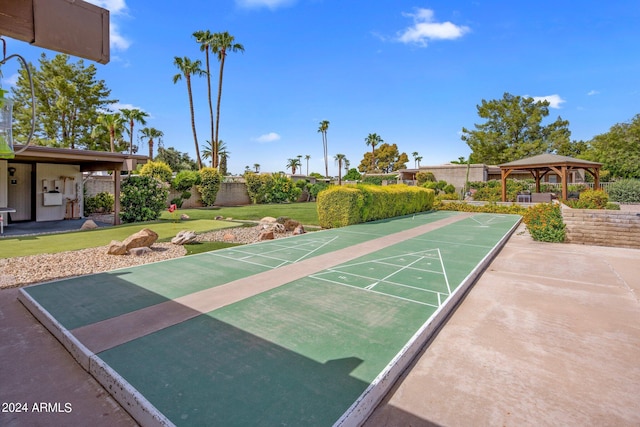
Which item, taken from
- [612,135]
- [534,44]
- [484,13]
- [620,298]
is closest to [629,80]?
[612,135]

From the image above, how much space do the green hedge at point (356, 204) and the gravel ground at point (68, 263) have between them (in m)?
6.06

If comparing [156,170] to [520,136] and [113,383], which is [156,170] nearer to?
[113,383]

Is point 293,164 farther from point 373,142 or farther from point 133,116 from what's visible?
point 133,116

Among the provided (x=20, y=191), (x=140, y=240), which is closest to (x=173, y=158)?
(x=20, y=191)

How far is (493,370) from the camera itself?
9.87 feet

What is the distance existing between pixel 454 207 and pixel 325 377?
68.5ft

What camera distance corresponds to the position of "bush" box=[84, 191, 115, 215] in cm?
1584

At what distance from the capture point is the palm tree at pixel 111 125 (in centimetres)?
2748

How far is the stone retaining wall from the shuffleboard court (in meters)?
5.58

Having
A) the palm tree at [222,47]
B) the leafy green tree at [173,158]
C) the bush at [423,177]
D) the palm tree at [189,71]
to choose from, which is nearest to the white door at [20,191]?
the palm tree at [189,71]

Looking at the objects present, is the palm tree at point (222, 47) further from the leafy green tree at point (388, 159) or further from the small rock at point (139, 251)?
the leafy green tree at point (388, 159)

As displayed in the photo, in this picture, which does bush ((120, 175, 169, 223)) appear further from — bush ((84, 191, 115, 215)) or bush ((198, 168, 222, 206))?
bush ((198, 168, 222, 206))

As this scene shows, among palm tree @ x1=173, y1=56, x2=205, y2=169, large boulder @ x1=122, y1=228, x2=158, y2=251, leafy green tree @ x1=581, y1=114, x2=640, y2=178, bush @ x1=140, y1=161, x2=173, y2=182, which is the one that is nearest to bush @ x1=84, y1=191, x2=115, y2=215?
bush @ x1=140, y1=161, x2=173, y2=182

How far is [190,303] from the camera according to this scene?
173 inches
